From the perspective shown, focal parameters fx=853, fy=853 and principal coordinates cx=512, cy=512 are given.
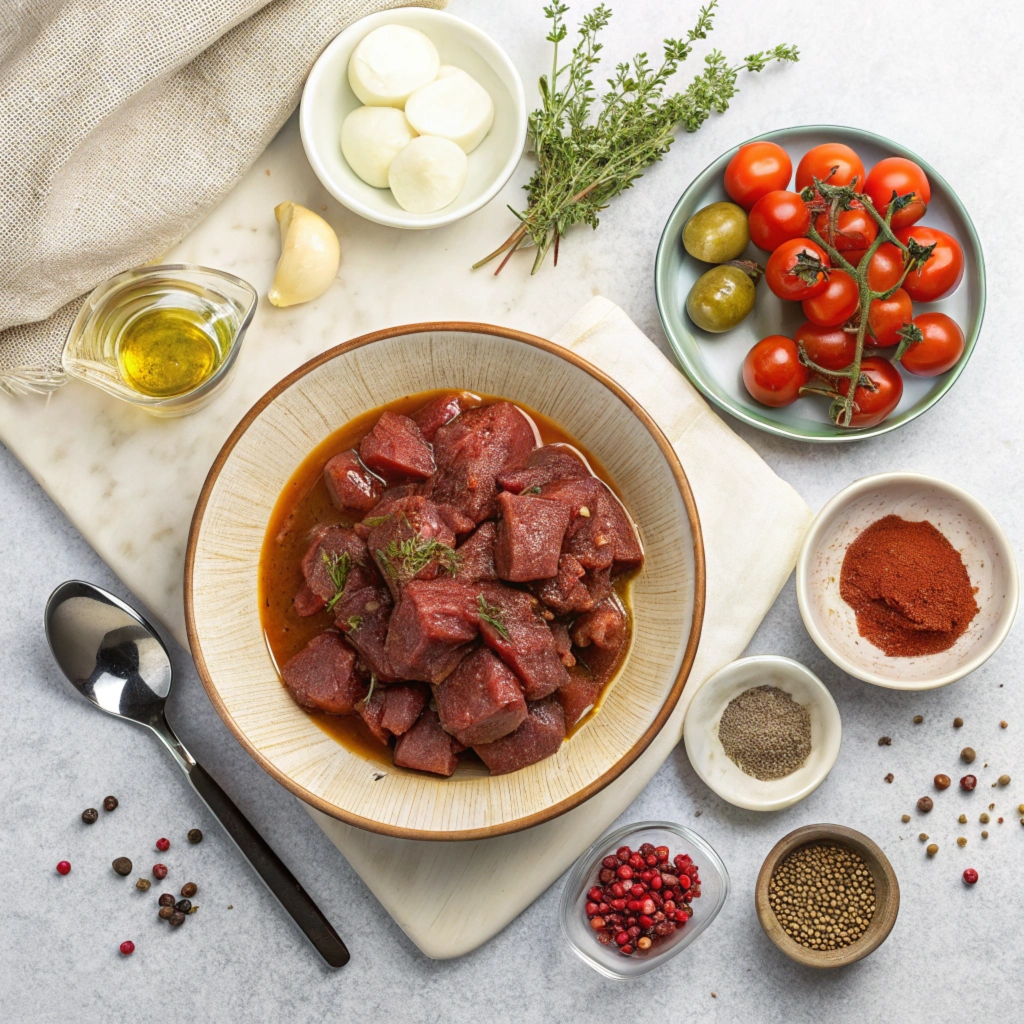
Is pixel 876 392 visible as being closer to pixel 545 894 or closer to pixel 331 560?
pixel 331 560

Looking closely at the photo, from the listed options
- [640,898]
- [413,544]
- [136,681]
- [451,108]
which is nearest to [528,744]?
[413,544]

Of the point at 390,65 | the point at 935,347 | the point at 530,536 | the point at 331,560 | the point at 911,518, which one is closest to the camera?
the point at 530,536

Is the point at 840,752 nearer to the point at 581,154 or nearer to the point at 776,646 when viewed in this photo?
the point at 776,646

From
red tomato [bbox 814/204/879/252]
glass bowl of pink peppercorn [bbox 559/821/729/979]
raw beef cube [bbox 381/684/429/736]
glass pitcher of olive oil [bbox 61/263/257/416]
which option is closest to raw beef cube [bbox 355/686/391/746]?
raw beef cube [bbox 381/684/429/736]

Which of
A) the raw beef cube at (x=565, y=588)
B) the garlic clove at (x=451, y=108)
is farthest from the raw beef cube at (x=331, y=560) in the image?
the garlic clove at (x=451, y=108)

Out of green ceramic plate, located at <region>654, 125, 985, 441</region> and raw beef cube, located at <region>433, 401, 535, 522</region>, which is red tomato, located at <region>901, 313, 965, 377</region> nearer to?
green ceramic plate, located at <region>654, 125, 985, 441</region>

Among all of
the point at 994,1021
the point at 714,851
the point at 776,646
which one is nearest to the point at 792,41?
the point at 776,646

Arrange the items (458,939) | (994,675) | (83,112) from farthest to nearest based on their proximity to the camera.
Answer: (994,675) < (458,939) < (83,112)
